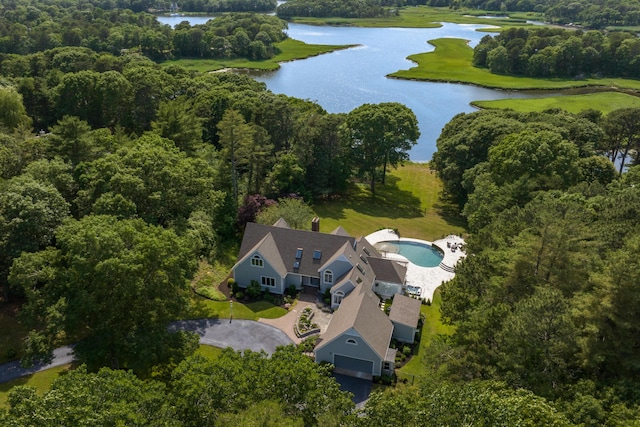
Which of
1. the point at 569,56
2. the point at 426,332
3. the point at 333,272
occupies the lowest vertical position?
the point at 426,332

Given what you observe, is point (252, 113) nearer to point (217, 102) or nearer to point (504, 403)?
point (217, 102)

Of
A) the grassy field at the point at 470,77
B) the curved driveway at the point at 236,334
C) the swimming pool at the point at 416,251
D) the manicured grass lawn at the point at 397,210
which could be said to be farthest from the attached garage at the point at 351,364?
the grassy field at the point at 470,77

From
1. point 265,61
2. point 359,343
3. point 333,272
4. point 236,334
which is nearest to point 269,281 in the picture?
point 333,272

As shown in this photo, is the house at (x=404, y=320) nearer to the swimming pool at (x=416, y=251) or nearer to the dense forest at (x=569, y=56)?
the swimming pool at (x=416, y=251)

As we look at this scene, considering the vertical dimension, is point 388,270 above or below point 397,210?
above

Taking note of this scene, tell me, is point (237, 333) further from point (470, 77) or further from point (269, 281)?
point (470, 77)

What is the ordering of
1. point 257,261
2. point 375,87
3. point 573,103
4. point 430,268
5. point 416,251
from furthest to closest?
point 375,87
point 573,103
point 416,251
point 430,268
point 257,261

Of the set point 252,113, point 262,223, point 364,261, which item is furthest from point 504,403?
point 252,113
